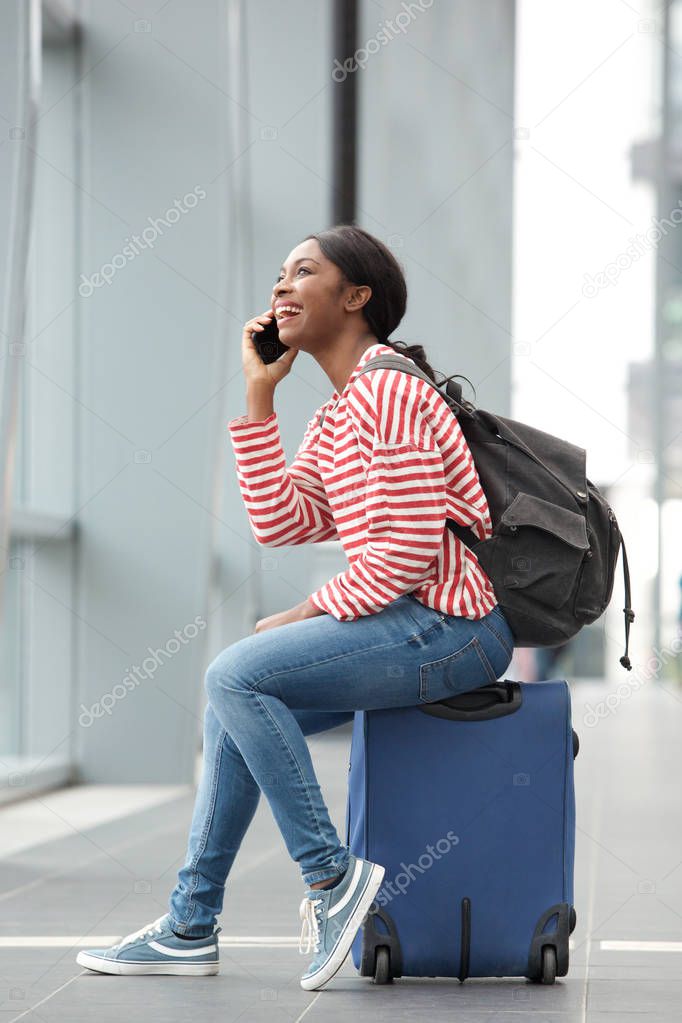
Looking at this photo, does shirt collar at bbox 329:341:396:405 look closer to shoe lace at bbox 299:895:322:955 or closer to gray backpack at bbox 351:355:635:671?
gray backpack at bbox 351:355:635:671

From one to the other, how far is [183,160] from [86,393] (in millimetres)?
1133

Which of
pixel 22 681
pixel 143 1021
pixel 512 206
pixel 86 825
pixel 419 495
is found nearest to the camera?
pixel 143 1021

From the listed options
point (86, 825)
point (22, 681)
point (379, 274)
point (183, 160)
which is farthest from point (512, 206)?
point (379, 274)

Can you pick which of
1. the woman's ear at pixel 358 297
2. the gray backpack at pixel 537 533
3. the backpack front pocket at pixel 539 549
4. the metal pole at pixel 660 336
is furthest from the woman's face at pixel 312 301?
the metal pole at pixel 660 336

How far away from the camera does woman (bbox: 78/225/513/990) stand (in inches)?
100

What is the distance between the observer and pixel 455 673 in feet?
8.53

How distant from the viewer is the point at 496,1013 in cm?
243

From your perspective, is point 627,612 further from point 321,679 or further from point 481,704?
point 321,679

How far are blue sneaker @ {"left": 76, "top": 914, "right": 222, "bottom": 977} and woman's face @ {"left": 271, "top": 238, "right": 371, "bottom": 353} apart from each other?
1.15m

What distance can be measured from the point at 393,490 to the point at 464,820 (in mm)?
626

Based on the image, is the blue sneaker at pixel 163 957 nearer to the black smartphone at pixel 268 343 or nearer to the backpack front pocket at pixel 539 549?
the backpack front pocket at pixel 539 549

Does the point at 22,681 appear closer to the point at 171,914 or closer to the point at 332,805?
the point at 332,805

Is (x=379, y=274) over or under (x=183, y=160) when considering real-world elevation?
under

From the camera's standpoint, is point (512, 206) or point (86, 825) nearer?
point (86, 825)
